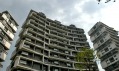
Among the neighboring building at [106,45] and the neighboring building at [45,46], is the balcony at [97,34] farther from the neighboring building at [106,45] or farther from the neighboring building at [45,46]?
the neighboring building at [45,46]

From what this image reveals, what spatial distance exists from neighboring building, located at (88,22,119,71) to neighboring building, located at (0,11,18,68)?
29.6 m

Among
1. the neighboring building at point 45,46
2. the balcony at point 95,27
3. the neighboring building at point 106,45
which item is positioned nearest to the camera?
the neighboring building at point 45,46

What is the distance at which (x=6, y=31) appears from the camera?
43.8m

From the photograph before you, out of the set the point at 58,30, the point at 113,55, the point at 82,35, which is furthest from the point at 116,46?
the point at 58,30

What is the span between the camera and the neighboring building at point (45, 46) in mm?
42750

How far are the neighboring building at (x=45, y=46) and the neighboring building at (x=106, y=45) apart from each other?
4918 millimetres

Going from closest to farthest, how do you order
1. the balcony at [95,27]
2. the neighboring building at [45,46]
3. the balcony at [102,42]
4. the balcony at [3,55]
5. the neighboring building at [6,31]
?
1. the balcony at [3,55]
2. the neighboring building at [6,31]
3. the neighboring building at [45,46]
4. the balcony at [102,42]
5. the balcony at [95,27]

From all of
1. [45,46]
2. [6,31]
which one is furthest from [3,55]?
[45,46]

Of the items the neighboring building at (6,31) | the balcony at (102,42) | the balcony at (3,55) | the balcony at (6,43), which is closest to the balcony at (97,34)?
the balcony at (102,42)

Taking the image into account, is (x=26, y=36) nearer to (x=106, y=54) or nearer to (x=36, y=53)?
(x=36, y=53)

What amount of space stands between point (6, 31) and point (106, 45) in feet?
110

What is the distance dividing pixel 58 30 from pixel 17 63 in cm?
2733

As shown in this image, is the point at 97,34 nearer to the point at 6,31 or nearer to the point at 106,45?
the point at 106,45

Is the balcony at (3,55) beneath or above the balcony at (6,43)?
beneath
